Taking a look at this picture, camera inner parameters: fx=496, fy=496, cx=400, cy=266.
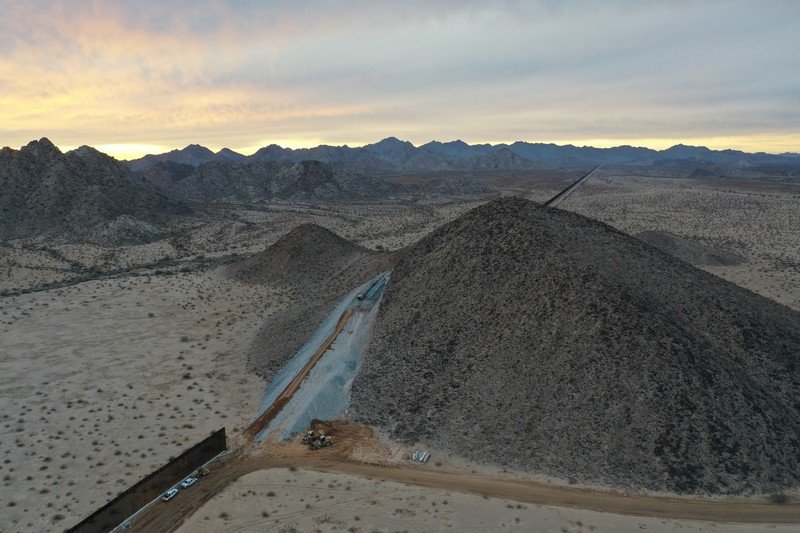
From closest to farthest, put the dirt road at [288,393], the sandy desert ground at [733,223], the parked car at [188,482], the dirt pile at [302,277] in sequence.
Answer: the parked car at [188,482] < the dirt road at [288,393] < the dirt pile at [302,277] < the sandy desert ground at [733,223]

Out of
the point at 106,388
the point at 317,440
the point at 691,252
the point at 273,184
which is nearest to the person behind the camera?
the point at 317,440

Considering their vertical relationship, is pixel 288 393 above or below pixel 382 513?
above

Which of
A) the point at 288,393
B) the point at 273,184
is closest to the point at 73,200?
the point at 273,184

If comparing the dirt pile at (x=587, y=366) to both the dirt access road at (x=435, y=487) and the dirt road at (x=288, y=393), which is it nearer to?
the dirt access road at (x=435, y=487)

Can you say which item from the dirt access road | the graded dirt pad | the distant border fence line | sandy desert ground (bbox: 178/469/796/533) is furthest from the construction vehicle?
the distant border fence line

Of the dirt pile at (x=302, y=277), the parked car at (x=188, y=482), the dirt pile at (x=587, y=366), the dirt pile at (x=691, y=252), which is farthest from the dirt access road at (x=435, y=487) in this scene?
the dirt pile at (x=691, y=252)

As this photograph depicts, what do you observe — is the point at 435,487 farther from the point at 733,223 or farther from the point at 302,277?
the point at 733,223
